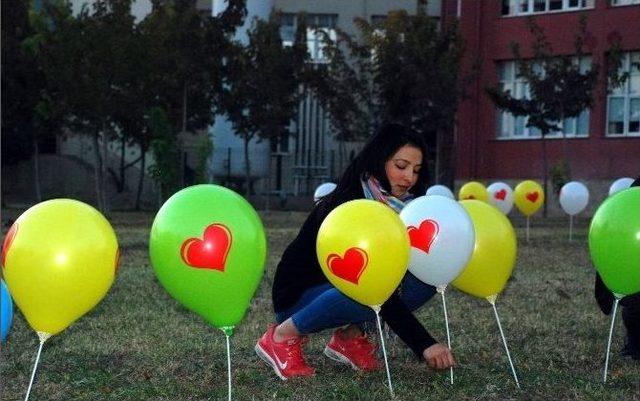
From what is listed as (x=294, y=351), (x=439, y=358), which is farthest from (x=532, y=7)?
(x=439, y=358)

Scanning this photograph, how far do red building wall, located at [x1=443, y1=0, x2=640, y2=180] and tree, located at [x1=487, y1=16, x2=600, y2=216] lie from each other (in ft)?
5.58

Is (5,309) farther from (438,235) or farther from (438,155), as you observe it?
(438,155)

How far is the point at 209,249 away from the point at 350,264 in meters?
0.59

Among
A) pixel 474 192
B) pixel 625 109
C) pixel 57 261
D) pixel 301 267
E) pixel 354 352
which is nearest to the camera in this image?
pixel 57 261

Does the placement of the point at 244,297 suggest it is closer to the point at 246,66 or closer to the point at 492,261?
the point at 492,261

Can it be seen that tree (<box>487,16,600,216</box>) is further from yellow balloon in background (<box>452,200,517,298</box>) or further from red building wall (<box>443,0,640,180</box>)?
yellow balloon in background (<box>452,200,517,298</box>)

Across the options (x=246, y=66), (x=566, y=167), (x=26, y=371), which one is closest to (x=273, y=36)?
(x=246, y=66)

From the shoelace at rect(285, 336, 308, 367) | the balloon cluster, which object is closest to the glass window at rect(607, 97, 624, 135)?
the balloon cluster

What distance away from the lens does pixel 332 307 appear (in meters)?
4.99

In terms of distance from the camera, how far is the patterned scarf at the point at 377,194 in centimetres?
504

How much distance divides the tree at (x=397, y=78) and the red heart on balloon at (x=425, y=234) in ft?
65.2

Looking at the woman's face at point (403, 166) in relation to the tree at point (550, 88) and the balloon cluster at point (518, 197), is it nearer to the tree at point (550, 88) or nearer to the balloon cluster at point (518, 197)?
the balloon cluster at point (518, 197)

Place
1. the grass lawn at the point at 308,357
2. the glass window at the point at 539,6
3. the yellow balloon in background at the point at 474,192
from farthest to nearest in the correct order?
the glass window at the point at 539,6, the yellow balloon in background at the point at 474,192, the grass lawn at the point at 308,357

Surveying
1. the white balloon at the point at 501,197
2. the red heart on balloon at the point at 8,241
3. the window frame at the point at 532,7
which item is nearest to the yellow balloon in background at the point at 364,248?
the red heart on balloon at the point at 8,241
